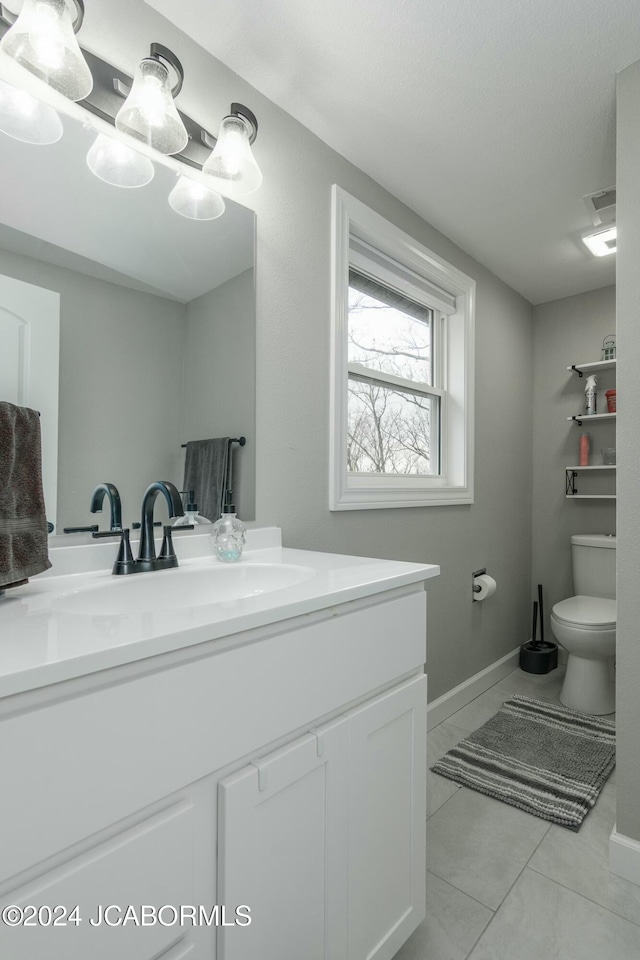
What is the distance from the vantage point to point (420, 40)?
1374 mm

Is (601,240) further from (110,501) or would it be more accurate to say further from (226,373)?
(110,501)

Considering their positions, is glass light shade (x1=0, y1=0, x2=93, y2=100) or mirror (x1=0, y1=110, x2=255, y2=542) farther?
mirror (x1=0, y1=110, x2=255, y2=542)

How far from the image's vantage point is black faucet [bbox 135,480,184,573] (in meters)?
1.13

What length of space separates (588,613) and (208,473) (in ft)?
6.84

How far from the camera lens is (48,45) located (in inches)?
39.0

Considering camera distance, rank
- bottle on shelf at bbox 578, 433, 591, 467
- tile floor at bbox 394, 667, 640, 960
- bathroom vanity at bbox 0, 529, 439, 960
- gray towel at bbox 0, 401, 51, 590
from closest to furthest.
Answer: bathroom vanity at bbox 0, 529, 439, 960
gray towel at bbox 0, 401, 51, 590
tile floor at bbox 394, 667, 640, 960
bottle on shelf at bbox 578, 433, 591, 467

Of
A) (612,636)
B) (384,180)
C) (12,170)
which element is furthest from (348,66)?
(612,636)

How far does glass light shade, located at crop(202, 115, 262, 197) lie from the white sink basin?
103 centimetres

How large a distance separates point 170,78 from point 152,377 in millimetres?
694

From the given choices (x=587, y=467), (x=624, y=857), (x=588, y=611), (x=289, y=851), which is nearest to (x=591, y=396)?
(x=587, y=467)

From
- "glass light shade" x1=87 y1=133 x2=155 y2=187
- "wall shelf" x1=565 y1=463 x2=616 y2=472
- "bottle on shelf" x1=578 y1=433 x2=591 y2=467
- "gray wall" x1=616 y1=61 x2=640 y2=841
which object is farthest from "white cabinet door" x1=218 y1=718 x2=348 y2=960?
"bottle on shelf" x1=578 y1=433 x2=591 y2=467

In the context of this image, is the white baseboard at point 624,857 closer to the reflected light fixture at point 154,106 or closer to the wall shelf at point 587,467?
the wall shelf at point 587,467

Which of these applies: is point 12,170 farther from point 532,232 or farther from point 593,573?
point 593,573

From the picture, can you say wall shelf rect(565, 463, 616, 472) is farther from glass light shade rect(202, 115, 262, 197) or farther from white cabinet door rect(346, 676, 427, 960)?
glass light shade rect(202, 115, 262, 197)
